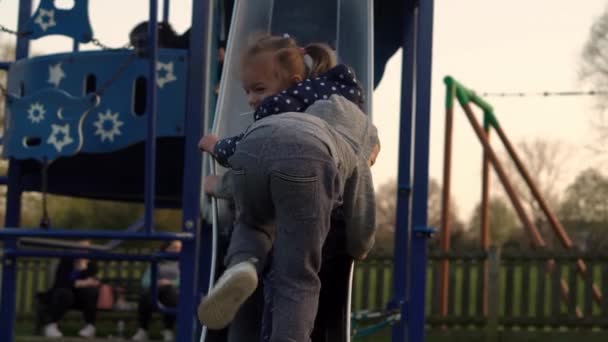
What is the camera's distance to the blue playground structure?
469 centimetres

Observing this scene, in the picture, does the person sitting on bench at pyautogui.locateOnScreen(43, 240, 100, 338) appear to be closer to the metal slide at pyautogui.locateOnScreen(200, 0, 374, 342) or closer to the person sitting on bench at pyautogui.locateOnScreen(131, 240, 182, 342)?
the person sitting on bench at pyautogui.locateOnScreen(131, 240, 182, 342)

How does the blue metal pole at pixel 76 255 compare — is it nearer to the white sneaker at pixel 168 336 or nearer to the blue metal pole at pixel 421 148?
the blue metal pole at pixel 421 148

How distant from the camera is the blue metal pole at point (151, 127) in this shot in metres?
4.52

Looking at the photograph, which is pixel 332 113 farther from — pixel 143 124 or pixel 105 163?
pixel 105 163

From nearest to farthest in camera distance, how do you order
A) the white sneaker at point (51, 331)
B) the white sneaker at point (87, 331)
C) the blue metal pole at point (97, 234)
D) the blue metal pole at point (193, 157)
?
the blue metal pole at point (97, 234) → the blue metal pole at point (193, 157) → the white sneaker at point (51, 331) → the white sneaker at point (87, 331)

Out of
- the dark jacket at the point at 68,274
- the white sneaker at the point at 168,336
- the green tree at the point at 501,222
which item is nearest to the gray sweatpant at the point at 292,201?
the dark jacket at the point at 68,274

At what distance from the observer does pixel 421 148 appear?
5105mm

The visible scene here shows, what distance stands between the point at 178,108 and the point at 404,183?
1.23 meters

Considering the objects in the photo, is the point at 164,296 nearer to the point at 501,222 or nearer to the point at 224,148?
the point at 224,148

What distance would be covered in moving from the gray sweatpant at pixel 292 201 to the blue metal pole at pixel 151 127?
4.26 ft

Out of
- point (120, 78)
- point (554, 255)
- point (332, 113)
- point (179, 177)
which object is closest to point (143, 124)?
point (120, 78)

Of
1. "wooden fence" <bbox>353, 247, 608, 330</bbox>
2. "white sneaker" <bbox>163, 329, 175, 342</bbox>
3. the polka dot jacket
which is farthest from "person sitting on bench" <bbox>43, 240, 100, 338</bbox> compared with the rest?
the polka dot jacket

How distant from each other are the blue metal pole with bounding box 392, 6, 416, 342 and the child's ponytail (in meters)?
1.67

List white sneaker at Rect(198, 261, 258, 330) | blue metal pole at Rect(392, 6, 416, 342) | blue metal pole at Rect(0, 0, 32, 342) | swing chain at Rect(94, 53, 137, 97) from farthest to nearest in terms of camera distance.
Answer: blue metal pole at Rect(392, 6, 416, 342) → blue metal pole at Rect(0, 0, 32, 342) → swing chain at Rect(94, 53, 137, 97) → white sneaker at Rect(198, 261, 258, 330)
